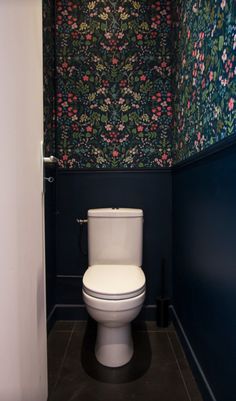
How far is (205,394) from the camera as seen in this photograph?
1161 millimetres

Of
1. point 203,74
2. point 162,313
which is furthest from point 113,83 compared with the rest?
point 162,313

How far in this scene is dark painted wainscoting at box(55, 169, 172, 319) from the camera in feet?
6.48

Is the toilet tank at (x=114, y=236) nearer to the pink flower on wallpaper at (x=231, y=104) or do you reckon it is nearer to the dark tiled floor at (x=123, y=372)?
the dark tiled floor at (x=123, y=372)

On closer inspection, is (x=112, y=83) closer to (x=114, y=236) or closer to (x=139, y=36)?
(x=139, y=36)

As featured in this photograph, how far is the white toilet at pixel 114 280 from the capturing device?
4.23 feet

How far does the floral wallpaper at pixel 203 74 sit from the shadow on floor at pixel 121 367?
3.96 feet

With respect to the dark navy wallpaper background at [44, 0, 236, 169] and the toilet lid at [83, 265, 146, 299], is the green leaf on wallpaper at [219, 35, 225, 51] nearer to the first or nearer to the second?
the dark navy wallpaper background at [44, 0, 236, 169]

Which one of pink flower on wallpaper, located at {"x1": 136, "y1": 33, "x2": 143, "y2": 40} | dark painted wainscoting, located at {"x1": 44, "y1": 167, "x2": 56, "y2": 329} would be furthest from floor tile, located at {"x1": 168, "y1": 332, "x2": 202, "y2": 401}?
pink flower on wallpaper, located at {"x1": 136, "y1": 33, "x2": 143, "y2": 40}

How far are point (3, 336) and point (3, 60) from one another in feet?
2.44

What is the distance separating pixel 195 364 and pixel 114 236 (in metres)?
0.83

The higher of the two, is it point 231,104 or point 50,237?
point 231,104

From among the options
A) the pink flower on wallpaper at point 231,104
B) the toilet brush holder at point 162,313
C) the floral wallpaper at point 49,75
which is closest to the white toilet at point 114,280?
the toilet brush holder at point 162,313

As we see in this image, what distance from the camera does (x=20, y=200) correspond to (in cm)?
78

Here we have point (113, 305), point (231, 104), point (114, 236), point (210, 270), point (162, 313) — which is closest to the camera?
point (231, 104)
